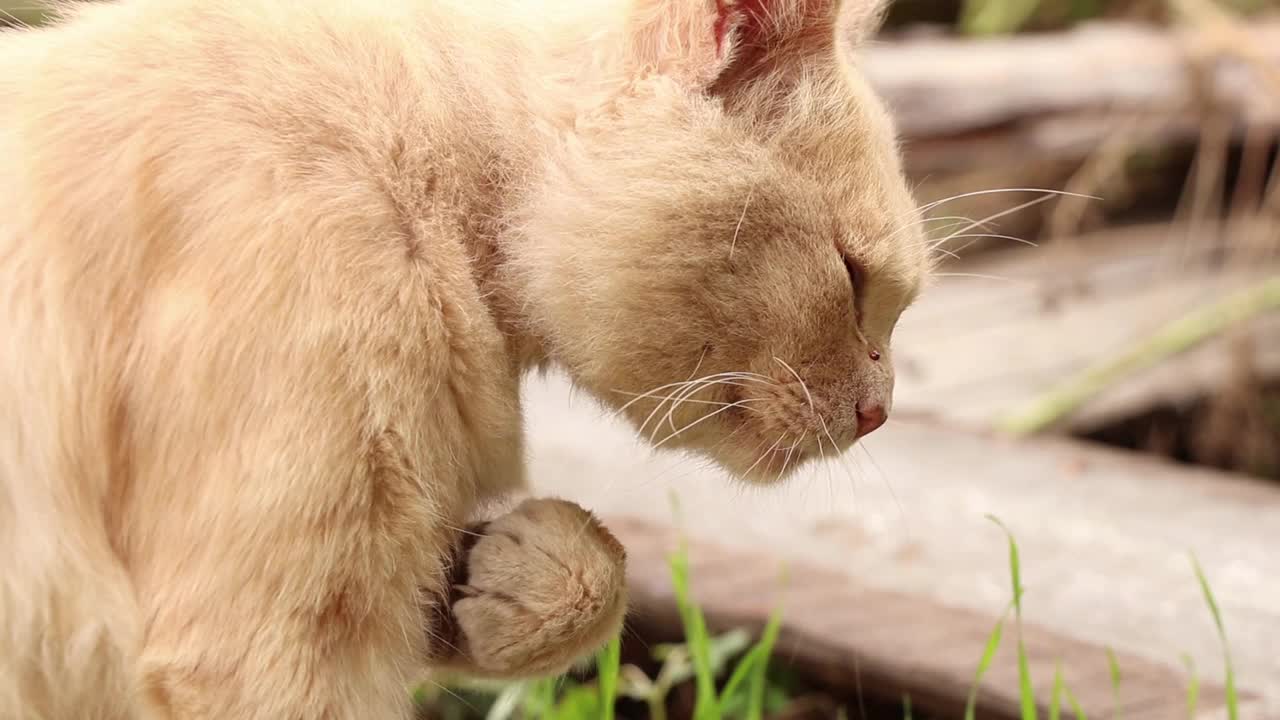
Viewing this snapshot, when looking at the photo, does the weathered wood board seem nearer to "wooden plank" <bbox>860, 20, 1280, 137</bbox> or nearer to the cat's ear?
the cat's ear

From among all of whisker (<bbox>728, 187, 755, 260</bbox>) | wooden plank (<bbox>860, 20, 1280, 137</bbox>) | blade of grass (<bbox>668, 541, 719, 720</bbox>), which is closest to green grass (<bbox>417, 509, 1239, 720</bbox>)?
blade of grass (<bbox>668, 541, 719, 720</bbox>)

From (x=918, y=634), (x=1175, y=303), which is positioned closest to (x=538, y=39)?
(x=918, y=634)

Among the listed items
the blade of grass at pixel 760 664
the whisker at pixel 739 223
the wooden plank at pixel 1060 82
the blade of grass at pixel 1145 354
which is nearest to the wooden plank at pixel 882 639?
the blade of grass at pixel 760 664

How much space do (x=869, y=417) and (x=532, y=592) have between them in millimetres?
496

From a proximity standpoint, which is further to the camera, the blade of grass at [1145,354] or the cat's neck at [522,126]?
the blade of grass at [1145,354]

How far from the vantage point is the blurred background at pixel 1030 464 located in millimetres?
2598

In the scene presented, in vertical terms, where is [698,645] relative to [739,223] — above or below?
below

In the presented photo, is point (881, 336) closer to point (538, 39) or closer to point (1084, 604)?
point (538, 39)

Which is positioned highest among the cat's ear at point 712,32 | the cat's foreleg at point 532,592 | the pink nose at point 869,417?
the cat's ear at point 712,32

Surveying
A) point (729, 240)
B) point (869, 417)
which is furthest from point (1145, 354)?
point (729, 240)

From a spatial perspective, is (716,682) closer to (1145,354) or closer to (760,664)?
(760,664)

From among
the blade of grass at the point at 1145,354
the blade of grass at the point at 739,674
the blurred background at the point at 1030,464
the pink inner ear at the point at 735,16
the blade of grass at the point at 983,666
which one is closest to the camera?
the pink inner ear at the point at 735,16

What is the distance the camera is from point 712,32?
1677mm

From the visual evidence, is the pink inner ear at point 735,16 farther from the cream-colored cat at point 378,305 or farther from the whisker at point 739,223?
the whisker at point 739,223
